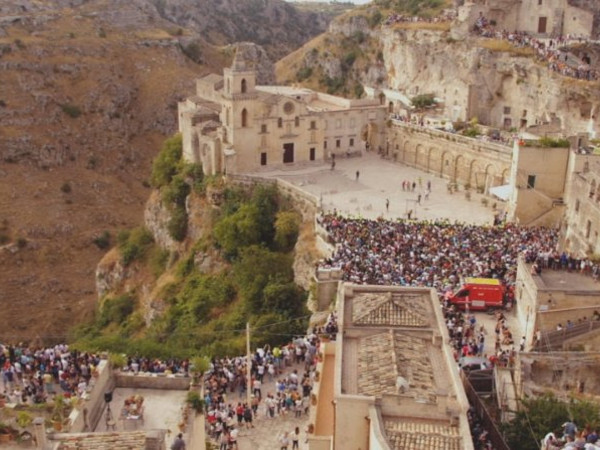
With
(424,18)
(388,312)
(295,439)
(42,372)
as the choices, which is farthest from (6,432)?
(424,18)

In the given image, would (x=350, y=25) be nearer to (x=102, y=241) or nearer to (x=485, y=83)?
(x=485, y=83)

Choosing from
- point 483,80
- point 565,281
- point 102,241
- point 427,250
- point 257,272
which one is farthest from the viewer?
point 102,241

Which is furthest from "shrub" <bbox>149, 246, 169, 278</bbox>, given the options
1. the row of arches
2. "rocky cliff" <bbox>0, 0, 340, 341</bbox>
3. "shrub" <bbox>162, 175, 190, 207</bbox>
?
the row of arches

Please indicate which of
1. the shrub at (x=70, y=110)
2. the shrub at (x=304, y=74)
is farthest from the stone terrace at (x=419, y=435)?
the shrub at (x=304, y=74)

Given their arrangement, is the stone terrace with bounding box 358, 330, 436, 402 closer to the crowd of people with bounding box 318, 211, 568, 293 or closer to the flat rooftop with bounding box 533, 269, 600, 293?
the flat rooftop with bounding box 533, 269, 600, 293

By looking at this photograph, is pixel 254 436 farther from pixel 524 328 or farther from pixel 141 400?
pixel 524 328

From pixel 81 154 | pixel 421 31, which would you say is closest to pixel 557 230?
pixel 421 31

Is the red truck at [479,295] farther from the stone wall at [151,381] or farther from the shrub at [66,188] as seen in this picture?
the shrub at [66,188]

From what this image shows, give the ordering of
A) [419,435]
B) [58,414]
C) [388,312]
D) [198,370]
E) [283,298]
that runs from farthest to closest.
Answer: [283,298]
[388,312]
[198,370]
[58,414]
[419,435]
